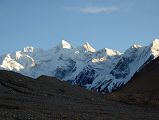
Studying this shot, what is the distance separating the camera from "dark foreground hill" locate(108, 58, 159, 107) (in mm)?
105000

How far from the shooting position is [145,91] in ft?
393

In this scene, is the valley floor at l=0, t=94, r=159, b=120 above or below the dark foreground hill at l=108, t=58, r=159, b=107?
below

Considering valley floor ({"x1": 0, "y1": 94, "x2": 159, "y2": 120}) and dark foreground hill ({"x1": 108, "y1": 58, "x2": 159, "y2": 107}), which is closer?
valley floor ({"x1": 0, "y1": 94, "x2": 159, "y2": 120})

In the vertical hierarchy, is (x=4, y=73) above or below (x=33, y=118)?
above

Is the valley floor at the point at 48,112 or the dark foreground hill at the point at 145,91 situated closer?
the valley floor at the point at 48,112

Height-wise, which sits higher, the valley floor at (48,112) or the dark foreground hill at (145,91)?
the dark foreground hill at (145,91)

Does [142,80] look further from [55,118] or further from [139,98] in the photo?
[55,118]

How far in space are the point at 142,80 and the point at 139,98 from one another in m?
29.6

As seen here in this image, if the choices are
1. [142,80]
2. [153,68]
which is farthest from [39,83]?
[153,68]

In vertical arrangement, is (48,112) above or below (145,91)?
below

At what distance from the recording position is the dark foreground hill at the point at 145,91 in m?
105

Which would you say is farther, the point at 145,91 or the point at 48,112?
the point at 145,91

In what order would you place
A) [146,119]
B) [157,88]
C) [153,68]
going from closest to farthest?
[146,119], [157,88], [153,68]

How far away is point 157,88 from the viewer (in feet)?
388
